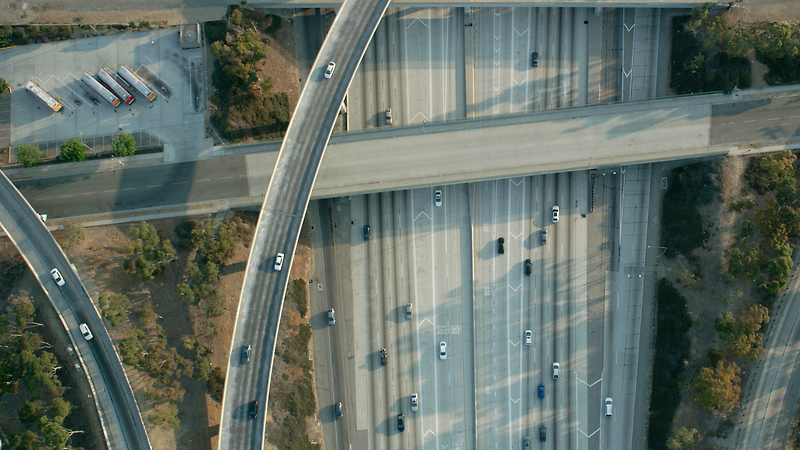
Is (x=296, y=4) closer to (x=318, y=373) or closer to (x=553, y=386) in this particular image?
(x=318, y=373)

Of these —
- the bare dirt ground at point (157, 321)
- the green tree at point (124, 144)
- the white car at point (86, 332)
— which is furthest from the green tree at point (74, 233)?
the white car at point (86, 332)

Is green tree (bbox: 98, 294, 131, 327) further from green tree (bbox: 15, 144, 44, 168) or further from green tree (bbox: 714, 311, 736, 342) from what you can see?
green tree (bbox: 714, 311, 736, 342)

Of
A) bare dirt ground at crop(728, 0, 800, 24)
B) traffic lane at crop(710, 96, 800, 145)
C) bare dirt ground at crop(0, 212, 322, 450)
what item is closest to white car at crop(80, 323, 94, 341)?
bare dirt ground at crop(0, 212, 322, 450)

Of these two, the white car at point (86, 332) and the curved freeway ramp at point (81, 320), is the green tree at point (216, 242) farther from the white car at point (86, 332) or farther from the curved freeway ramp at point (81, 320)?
the white car at point (86, 332)

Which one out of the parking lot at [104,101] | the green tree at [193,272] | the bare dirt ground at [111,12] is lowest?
the green tree at [193,272]

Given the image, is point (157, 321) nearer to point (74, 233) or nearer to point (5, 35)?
point (74, 233)

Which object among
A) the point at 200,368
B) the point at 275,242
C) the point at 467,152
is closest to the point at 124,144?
the point at 275,242
